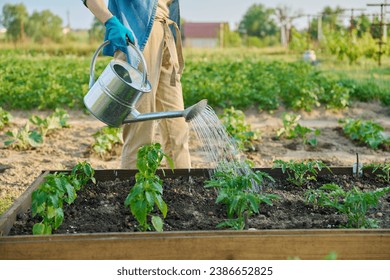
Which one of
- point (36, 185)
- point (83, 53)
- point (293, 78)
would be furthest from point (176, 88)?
point (83, 53)

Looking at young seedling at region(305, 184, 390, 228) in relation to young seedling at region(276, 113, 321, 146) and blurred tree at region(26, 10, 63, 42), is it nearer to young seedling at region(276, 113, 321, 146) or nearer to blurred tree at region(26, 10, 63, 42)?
young seedling at region(276, 113, 321, 146)

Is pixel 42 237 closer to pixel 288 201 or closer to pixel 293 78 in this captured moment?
pixel 288 201

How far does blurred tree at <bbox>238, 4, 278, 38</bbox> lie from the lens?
5703cm

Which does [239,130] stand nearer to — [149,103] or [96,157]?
[96,157]

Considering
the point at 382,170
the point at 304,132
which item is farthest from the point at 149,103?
the point at 304,132

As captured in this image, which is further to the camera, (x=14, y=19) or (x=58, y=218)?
(x=14, y=19)

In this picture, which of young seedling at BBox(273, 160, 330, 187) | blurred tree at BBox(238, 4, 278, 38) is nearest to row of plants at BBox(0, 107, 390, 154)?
young seedling at BBox(273, 160, 330, 187)

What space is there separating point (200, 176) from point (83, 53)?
19.9 m

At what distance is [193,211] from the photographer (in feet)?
10.7

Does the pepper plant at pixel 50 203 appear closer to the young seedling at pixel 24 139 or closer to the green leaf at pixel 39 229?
the green leaf at pixel 39 229

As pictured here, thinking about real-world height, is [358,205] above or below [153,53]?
below

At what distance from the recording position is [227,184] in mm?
2967

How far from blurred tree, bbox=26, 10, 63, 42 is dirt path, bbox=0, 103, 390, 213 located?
21540 millimetres

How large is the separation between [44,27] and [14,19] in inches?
107
